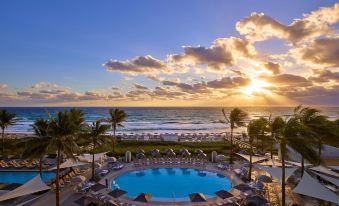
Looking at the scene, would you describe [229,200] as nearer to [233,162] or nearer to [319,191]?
[319,191]

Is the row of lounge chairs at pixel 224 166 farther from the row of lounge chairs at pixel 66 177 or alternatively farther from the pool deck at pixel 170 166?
the row of lounge chairs at pixel 66 177

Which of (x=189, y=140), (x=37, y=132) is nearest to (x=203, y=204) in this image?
(x=37, y=132)

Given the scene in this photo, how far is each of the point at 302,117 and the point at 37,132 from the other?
18719 millimetres

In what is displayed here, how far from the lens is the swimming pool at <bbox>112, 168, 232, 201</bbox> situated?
1924cm

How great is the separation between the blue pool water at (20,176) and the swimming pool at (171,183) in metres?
6.31

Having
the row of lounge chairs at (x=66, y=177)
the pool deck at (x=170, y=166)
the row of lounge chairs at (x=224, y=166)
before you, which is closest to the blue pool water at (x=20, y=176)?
the row of lounge chairs at (x=66, y=177)

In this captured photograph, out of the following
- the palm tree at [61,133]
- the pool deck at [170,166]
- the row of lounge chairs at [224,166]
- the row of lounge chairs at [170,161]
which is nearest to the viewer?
the palm tree at [61,133]

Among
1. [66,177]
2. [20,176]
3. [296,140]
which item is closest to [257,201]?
[296,140]

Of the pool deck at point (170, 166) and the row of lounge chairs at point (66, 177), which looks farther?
the row of lounge chairs at point (66, 177)

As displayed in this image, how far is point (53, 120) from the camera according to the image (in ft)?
45.7

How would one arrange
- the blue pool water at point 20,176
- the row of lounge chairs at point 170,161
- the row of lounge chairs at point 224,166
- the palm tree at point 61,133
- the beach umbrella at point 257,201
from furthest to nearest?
the row of lounge chairs at point 170,161, the row of lounge chairs at point 224,166, the blue pool water at point 20,176, the beach umbrella at point 257,201, the palm tree at point 61,133

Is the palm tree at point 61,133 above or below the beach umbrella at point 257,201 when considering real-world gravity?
above

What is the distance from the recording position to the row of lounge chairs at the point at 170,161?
25.7 metres

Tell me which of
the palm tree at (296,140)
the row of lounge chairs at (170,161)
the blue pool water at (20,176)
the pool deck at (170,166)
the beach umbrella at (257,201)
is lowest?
the blue pool water at (20,176)
